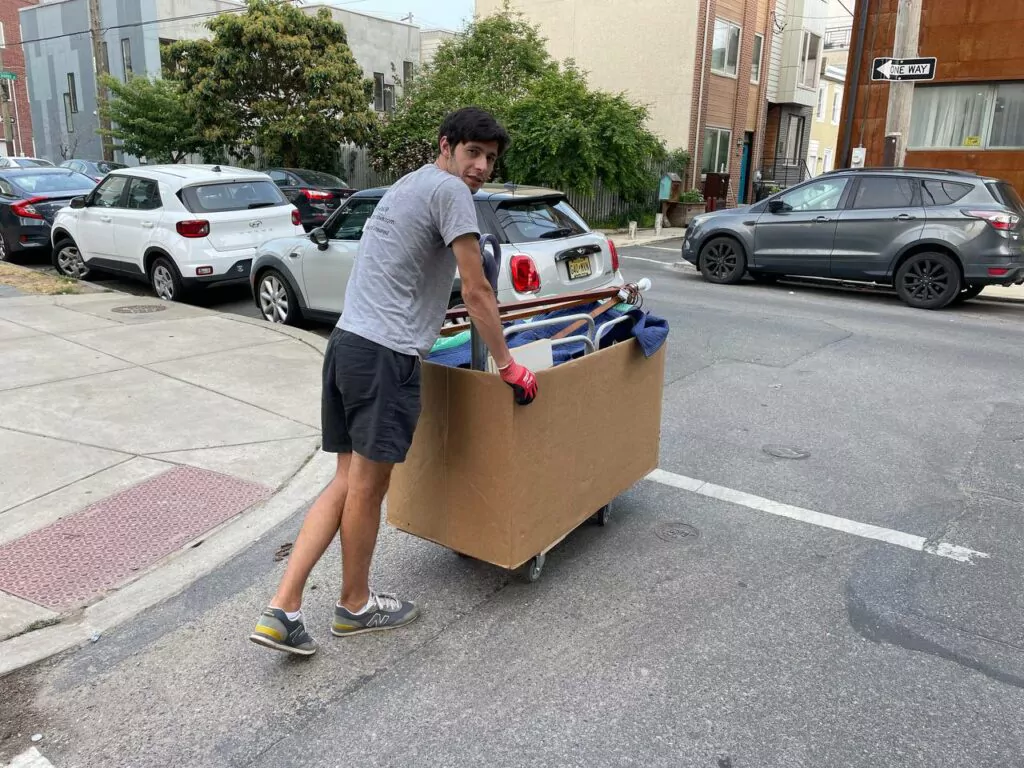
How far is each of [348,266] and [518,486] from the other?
522 cm

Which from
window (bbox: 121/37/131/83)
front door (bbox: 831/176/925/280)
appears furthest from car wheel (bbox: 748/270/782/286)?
window (bbox: 121/37/131/83)

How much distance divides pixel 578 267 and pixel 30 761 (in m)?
5.63

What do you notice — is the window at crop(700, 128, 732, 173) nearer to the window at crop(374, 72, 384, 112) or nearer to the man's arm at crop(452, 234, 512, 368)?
the window at crop(374, 72, 384, 112)

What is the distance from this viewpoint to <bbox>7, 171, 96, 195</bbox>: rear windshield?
535 inches

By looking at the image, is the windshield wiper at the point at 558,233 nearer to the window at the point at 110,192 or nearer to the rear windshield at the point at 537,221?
the rear windshield at the point at 537,221

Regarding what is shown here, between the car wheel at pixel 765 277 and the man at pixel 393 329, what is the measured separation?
32.8ft

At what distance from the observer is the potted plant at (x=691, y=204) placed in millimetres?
23875

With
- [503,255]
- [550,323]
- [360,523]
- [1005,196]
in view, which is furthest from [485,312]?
[1005,196]

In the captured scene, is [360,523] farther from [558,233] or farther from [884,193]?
[884,193]

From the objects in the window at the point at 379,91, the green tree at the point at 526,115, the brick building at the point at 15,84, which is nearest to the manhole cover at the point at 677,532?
the green tree at the point at 526,115

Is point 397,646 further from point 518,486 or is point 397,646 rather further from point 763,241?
point 763,241

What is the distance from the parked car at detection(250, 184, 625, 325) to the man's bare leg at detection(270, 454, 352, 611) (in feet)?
12.8

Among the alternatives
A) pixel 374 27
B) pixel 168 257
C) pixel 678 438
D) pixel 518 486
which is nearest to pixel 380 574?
pixel 518 486

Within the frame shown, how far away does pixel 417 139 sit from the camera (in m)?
24.0
